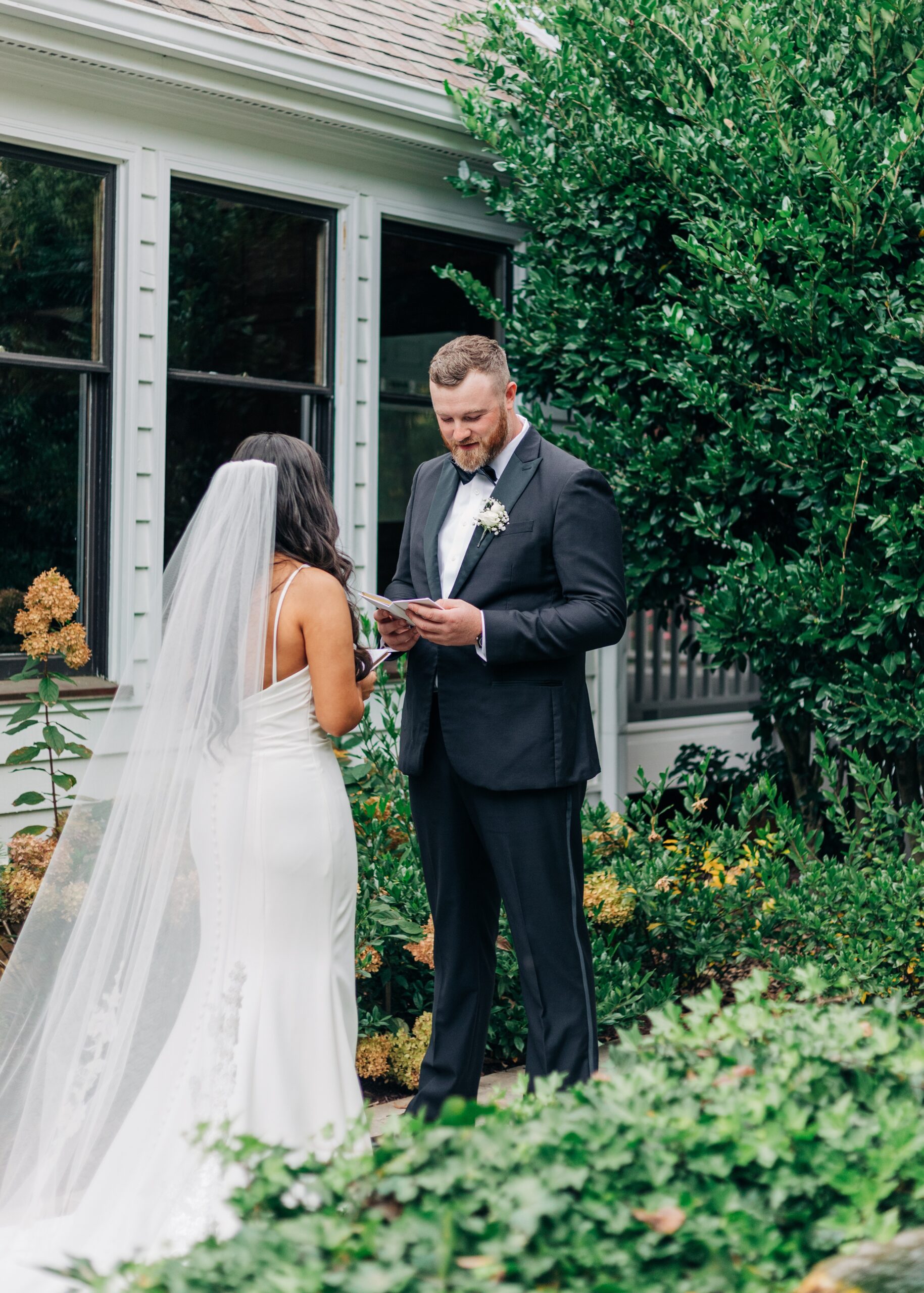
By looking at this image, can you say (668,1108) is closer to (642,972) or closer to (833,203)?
(642,972)

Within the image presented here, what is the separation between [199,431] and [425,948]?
2838 mm

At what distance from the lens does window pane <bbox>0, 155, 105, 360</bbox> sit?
18.1 ft

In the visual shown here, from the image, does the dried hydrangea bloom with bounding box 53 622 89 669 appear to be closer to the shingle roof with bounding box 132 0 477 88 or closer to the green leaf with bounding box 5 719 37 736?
the green leaf with bounding box 5 719 37 736

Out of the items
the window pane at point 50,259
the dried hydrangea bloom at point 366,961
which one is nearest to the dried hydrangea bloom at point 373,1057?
the dried hydrangea bloom at point 366,961

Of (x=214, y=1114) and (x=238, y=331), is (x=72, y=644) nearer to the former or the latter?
(x=238, y=331)

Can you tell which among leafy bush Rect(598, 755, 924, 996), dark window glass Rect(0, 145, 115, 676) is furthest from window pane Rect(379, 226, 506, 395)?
leafy bush Rect(598, 755, 924, 996)

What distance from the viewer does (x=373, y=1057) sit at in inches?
179

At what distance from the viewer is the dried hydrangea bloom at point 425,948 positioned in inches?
178

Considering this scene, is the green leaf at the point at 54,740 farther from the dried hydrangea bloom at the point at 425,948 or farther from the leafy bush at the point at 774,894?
the leafy bush at the point at 774,894

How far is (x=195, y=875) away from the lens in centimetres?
354

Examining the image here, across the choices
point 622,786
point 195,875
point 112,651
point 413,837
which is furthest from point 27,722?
point 622,786

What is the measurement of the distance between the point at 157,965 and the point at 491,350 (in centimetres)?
181

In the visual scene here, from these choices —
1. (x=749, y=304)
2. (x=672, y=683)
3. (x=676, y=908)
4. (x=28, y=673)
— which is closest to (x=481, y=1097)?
(x=676, y=908)

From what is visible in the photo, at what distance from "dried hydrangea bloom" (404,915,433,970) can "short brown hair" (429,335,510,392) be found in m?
1.82
